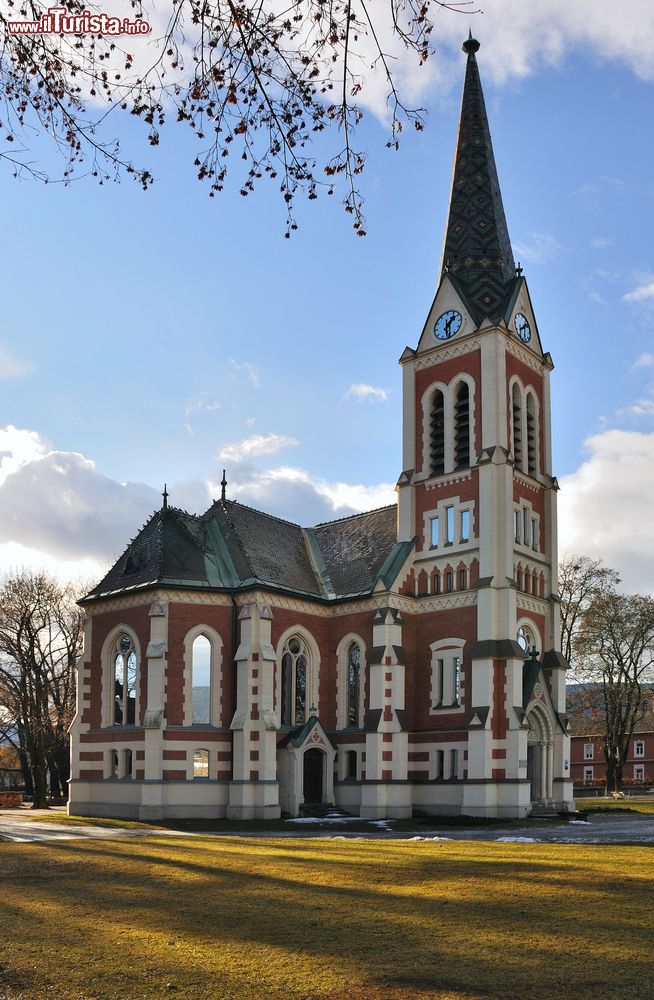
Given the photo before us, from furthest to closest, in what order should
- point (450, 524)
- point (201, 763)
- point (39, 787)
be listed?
1. point (39, 787)
2. point (450, 524)
3. point (201, 763)

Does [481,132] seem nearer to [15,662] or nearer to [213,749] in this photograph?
[213,749]

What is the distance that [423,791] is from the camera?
143ft

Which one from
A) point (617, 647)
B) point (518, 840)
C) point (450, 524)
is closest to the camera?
point (518, 840)

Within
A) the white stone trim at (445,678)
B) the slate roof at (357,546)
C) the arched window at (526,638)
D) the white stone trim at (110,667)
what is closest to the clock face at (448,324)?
the slate roof at (357,546)

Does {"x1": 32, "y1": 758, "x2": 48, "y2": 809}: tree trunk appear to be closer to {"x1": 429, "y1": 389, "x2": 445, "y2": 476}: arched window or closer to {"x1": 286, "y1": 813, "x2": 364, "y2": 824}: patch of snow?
{"x1": 286, "y1": 813, "x2": 364, "y2": 824}: patch of snow

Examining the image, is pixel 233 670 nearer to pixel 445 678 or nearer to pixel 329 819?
pixel 329 819

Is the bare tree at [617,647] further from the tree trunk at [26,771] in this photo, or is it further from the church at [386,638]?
the tree trunk at [26,771]

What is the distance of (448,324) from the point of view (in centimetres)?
4931

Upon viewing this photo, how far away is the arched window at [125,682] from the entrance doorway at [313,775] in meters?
8.08

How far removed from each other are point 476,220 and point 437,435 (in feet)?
40.6

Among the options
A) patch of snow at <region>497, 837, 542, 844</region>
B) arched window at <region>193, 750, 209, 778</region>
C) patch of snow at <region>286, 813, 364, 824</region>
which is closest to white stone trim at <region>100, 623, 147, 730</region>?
arched window at <region>193, 750, 209, 778</region>

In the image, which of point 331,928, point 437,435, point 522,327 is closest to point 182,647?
point 437,435

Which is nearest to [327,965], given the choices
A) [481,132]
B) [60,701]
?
[481,132]

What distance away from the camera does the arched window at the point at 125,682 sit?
44.1m
